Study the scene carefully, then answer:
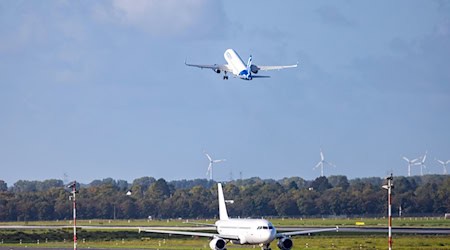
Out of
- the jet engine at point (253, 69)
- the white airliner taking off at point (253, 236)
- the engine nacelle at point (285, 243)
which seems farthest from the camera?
the jet engine at point (253, 69)

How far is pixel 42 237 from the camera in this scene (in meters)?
165

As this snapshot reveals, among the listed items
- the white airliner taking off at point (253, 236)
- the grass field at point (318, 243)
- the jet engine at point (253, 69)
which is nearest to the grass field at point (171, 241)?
the grass field at point (318, 243)

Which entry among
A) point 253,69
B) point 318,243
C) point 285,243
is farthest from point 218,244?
point 253,69

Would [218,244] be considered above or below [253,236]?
below

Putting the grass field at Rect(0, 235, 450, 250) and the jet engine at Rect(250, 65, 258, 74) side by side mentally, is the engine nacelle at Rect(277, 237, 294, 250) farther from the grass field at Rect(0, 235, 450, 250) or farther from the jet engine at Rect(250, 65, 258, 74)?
the jet engine at Rect(250, 65, 258, 74)

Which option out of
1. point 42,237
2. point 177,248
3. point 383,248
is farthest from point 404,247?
point 42,237

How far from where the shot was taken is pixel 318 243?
140250 mm

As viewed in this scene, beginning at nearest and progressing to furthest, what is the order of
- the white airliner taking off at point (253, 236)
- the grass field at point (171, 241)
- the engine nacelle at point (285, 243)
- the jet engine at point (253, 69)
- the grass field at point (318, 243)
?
the white airliner taking off at point (253, 236) < the engine nacelle at point (285, 243) < the grass field at point (318, 243) < the grass field at point (171, 241) < the jet engine at point (253, 69)

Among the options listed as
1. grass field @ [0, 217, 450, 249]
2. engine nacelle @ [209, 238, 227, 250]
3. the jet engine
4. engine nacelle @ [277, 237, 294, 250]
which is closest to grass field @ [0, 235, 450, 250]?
grass field @ [0, 217, 450, 249]

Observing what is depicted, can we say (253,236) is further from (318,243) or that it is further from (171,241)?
(171,241)

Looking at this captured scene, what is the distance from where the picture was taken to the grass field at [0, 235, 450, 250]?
435ft

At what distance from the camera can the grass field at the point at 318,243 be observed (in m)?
133

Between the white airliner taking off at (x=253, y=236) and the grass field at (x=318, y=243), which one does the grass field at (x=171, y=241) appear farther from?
the white airliner taking off at (x=253, y=236)

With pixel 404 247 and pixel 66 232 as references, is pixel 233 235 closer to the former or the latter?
pixel 404 247
